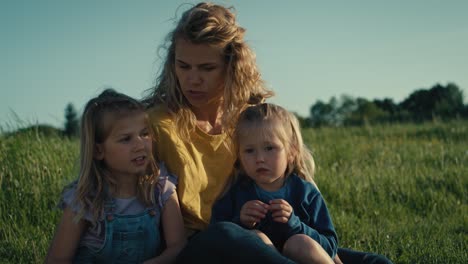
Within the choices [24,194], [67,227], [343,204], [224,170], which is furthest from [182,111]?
[343,204]

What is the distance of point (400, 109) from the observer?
3262 centimetres

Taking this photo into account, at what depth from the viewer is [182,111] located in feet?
10.9

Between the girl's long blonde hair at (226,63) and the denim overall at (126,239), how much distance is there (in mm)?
529

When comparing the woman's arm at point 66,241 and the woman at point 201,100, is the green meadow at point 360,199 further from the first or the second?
the woman at point 201,100

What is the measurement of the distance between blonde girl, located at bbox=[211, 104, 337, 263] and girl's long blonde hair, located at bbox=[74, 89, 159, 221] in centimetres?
39

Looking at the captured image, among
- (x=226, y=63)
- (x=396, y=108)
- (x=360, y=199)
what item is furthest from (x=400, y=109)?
(x=226, y=63)

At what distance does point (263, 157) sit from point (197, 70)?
28.7 inches

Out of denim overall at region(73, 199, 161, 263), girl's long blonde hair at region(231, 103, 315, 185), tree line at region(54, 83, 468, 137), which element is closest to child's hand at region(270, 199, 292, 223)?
girl's long blonde hair at region(231, 103, 315, 185)

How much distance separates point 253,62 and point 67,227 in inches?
61.3

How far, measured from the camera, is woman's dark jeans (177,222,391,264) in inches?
98.2

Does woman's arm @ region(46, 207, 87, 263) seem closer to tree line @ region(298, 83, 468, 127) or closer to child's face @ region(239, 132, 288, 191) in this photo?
child's face @ region(239, 132, 288, 191)

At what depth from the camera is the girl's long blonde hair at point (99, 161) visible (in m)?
2.94

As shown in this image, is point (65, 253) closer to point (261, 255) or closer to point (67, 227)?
point (67, 227)

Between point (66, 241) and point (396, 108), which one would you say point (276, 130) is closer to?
point (66, 241)
